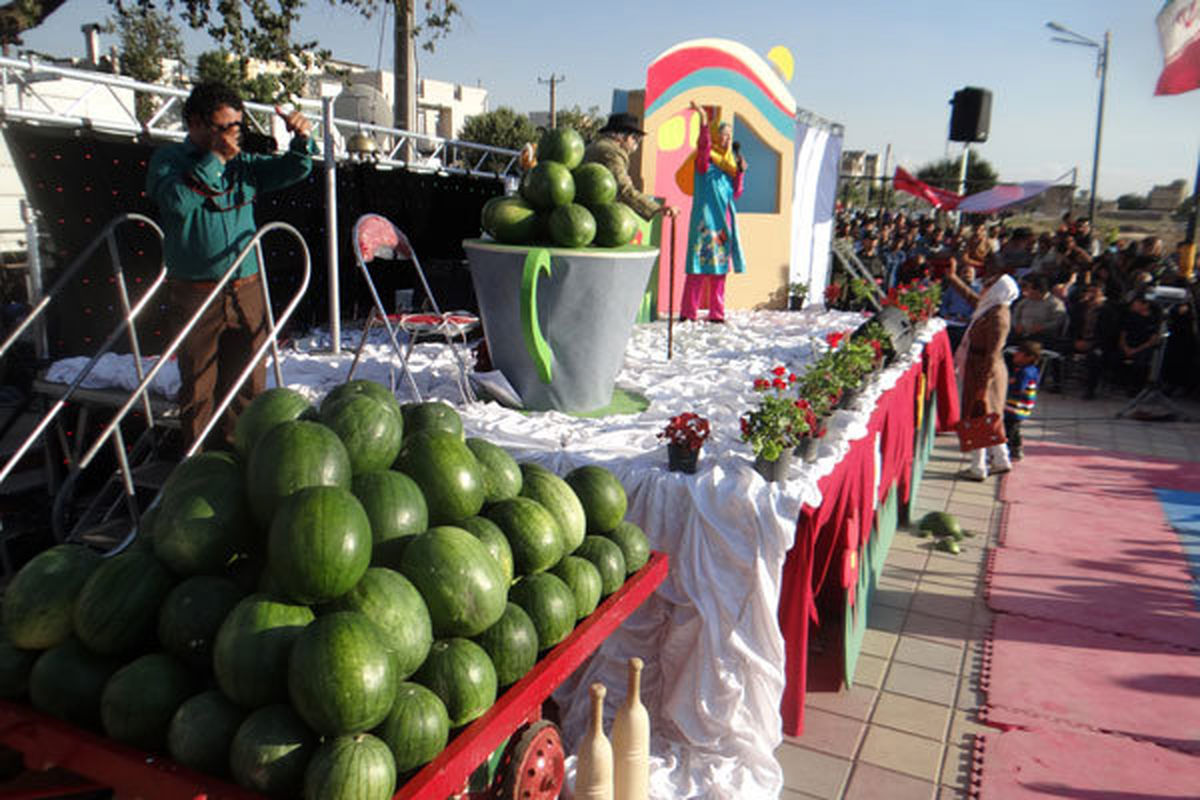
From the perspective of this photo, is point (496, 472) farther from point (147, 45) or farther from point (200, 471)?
point (147, 45)

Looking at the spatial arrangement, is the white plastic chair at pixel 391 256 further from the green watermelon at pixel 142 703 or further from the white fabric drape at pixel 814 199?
the white fabric drape at pixel 814 199

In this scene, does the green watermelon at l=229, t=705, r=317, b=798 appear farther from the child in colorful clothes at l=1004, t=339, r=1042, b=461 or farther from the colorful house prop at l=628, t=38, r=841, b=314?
the child in colorful clothes at l=1004, t=339, r=1042, b=461

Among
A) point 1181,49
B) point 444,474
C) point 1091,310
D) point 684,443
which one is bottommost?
point 684,443

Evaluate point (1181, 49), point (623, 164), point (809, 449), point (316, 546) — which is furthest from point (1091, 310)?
point (316, 546)

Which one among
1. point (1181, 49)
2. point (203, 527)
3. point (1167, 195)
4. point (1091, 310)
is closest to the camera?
point (203, 527)

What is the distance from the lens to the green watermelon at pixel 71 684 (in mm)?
1726

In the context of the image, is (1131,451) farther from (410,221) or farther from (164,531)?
(164,531)

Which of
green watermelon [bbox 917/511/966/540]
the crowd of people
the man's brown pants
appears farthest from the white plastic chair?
the crowd of people

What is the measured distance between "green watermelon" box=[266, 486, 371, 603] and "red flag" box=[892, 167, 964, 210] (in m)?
16.6

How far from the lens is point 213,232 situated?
376 cm

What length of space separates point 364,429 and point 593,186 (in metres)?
2.40

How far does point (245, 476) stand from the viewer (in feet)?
6.63

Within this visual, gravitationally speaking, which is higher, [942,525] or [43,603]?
[43,603]

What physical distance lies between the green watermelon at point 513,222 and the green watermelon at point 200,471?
7.22 feet
